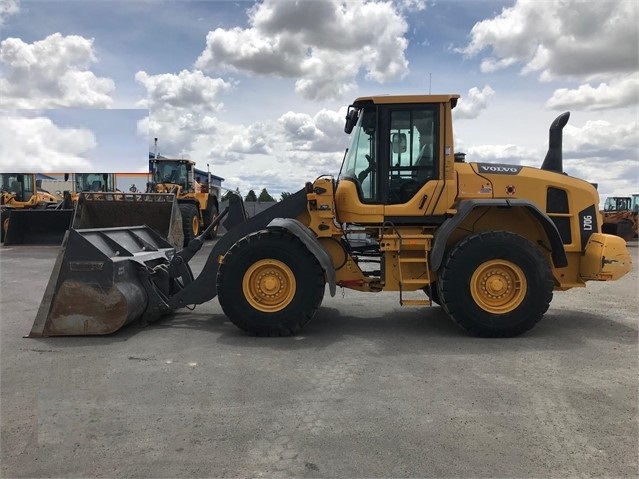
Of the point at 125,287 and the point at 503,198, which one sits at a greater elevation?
the point at 503,198

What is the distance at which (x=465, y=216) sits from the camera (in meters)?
5.58

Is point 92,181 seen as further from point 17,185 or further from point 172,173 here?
point 172,173

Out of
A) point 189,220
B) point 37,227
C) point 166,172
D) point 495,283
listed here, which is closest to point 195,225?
point 189,220

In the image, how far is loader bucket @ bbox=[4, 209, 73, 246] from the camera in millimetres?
15531

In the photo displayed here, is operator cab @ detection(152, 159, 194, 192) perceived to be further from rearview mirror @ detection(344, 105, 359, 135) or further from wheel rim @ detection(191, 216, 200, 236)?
rearview mirror @ detection(344, 105, 359, 135)

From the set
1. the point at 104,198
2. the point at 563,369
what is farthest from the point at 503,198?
the point at 104,198

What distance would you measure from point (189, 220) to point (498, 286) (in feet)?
40.4

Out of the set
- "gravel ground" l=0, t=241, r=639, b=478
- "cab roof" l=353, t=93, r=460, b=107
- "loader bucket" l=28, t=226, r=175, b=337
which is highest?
"cab roof" l=353, t=93, r=460, b=107

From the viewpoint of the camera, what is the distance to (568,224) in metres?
6.08

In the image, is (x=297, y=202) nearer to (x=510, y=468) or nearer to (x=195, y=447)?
(x=195, y=447)

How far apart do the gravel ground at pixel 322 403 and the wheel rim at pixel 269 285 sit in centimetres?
39

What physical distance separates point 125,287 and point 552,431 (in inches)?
170

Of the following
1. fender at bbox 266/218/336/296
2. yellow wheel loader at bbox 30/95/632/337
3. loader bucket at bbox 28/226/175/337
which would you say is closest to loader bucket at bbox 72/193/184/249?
yellow wheel loader at bbox 30/95/632/337

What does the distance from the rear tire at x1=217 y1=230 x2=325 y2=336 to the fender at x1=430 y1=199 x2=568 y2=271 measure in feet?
4.31
